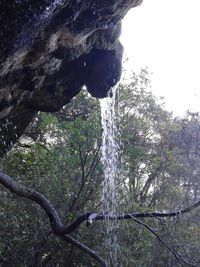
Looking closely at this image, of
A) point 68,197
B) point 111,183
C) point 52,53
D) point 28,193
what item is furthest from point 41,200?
point 111,183

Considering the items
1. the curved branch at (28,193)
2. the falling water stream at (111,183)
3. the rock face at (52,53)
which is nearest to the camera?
the rock face at (52,53)

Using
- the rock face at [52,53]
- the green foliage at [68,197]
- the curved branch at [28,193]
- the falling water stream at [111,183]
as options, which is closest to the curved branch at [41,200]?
the curved branch at [28,193]

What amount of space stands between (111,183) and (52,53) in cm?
574

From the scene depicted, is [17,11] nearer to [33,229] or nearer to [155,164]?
[33,229]

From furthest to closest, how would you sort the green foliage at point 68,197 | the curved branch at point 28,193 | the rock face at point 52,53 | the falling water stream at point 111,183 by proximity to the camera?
the falling water stream at point 111,183, the green foliage at point 68,197, the curved branch at point 28,193, the rock face at point 52,53

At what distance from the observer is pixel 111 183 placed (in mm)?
10250

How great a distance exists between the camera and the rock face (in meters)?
3.70

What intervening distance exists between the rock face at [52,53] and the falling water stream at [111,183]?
2634 mm

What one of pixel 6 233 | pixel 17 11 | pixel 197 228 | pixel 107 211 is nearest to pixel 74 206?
pixel 107 211

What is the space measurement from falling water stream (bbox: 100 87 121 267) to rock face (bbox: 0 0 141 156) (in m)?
2.63

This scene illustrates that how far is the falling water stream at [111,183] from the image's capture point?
31.4 ft

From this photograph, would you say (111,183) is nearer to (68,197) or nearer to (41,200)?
(68,197)

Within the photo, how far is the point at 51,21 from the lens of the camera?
4.24 metres

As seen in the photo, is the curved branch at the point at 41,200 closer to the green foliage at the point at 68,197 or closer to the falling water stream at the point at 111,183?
the green foliage at the point at 68,197
